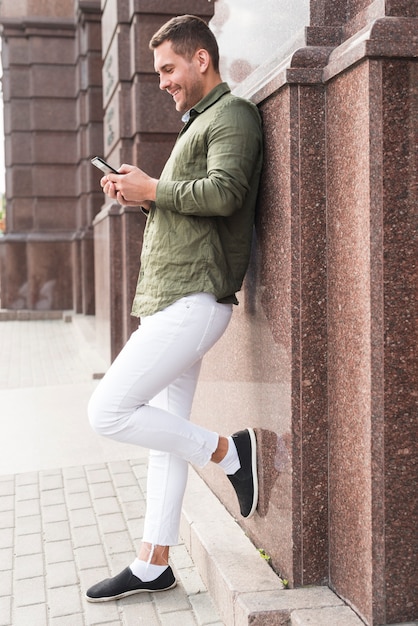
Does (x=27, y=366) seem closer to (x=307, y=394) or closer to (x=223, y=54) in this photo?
(x=223, y=54)

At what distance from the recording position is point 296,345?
287 centimetres

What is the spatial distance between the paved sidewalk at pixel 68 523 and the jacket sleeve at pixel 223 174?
155 centimetres

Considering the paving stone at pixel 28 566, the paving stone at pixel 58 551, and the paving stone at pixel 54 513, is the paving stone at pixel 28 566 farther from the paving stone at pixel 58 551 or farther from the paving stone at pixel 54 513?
the paving stone at pixel 54 513

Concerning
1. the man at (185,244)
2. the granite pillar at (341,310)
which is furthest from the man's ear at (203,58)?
the granite pillar at (341,310)

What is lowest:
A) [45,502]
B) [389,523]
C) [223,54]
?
[45,502]

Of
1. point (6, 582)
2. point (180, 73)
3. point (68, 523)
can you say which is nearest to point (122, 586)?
point (6, 582)

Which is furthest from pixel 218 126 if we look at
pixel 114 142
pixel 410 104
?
pixel 114 142

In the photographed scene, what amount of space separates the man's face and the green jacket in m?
0.07

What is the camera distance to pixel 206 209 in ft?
9.50

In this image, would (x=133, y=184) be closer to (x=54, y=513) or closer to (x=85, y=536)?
(x=85, y=536)

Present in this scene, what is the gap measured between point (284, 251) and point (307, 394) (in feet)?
1.67

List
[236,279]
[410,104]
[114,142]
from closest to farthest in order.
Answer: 1. [410,104]
2. [236,279]
3. [114,142]

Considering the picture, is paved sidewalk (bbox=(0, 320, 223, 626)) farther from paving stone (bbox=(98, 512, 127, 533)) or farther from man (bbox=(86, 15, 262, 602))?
man (bbox=(86, 15, 262, 602))

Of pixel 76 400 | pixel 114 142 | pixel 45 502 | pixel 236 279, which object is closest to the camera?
pixel 236 279
